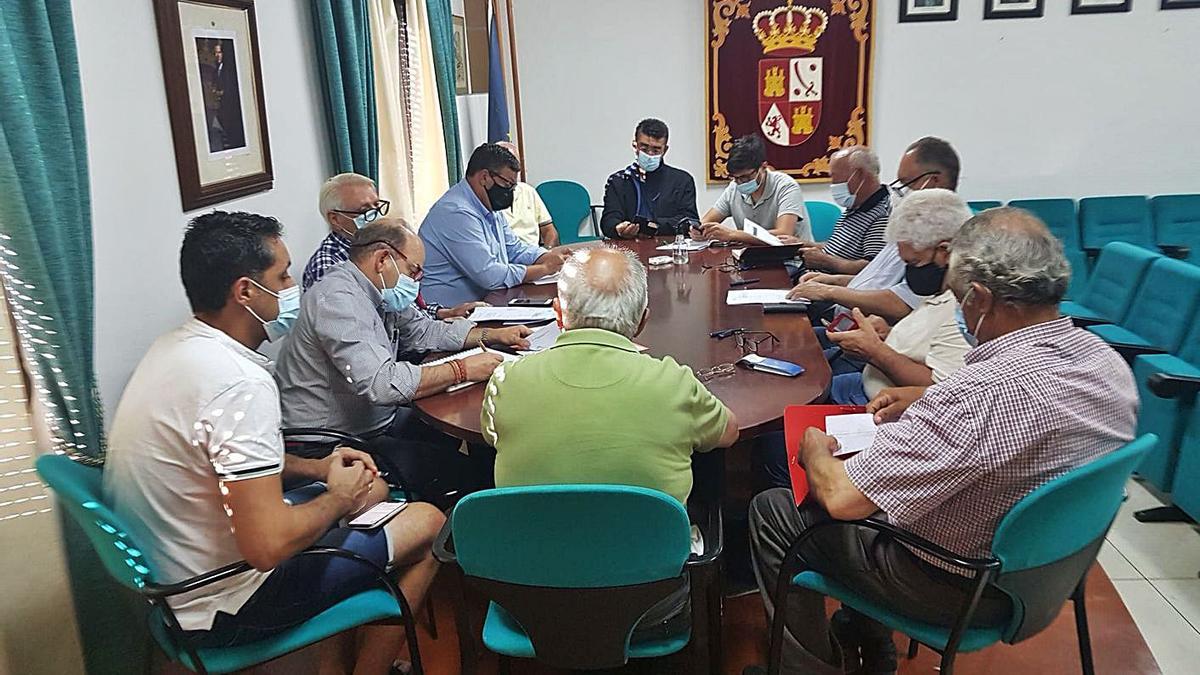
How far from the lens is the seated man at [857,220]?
12.2 ft

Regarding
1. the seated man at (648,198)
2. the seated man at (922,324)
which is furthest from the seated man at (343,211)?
the seated man at (648,198)

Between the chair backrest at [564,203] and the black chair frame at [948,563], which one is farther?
the chair backrest at [564,203]

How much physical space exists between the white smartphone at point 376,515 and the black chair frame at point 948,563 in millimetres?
925

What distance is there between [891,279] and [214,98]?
2389 millimetres

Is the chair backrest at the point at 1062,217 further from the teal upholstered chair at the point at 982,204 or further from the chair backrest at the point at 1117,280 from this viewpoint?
the chair backrest at the point at 1117,280

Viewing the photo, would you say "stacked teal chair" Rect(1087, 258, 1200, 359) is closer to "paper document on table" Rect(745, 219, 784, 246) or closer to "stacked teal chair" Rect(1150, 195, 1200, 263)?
"paper document on table" Rect(745, 219, 784, 246)

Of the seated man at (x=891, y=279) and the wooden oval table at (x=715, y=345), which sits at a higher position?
the seated man at (x=891, y=279)

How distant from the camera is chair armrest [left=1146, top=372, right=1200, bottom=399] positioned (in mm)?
2684

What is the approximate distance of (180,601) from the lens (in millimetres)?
1712

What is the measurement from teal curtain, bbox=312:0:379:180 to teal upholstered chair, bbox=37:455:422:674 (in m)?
2.09

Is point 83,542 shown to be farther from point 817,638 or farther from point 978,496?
point 978,496

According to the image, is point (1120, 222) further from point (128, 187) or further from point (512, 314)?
point (128, 187)

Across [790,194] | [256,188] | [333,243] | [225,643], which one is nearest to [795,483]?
[225,643]

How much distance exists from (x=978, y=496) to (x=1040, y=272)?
0.46 meters
